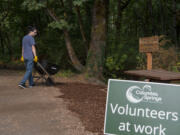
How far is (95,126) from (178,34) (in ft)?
66.3

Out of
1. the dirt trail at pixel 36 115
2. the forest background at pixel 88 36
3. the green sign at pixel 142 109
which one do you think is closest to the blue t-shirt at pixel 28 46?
the dirt trail at pixel 36 115

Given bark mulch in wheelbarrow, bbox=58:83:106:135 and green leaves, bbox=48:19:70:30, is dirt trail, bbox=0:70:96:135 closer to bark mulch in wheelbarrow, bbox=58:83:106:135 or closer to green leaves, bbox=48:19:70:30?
bark mulch in wheelbarrow, bbox=58:83:106:135

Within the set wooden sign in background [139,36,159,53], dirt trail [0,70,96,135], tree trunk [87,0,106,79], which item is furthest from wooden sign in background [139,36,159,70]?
tree trunk [87,0,106,79]

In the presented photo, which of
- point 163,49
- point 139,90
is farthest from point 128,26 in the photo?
point 139,90

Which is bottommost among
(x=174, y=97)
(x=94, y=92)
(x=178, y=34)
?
(x=94, y=92)

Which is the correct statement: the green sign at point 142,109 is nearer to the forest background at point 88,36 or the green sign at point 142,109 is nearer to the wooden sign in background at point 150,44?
the wooden sign in background at point 150,44

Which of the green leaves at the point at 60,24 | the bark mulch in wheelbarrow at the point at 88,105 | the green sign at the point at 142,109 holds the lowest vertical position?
the bark mulch in wheelbarrow at the point at 88,105

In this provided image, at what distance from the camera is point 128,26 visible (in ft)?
91.4

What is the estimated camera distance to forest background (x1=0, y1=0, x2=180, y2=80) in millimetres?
11812

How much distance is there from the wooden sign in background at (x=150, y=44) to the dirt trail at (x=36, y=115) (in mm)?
2899

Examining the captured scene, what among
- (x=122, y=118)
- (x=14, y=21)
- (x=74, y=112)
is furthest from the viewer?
(x=14, y=21)

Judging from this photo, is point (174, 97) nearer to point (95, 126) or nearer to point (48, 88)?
point (95, 126)

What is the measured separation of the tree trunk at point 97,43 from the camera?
38.4 ft

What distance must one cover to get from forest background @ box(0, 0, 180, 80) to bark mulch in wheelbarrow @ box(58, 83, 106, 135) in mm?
3379
